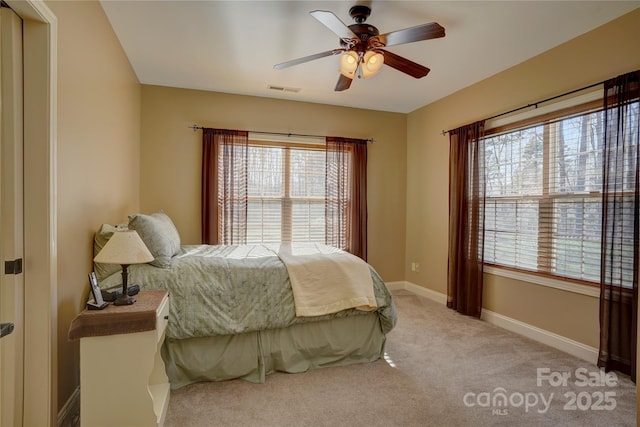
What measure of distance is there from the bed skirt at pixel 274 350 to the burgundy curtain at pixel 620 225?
168 centimetres

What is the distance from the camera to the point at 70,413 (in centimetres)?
173

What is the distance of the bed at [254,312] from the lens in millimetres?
2064

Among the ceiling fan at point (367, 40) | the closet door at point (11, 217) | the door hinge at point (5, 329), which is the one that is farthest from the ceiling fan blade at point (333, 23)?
the door hinge at point (5, 329)

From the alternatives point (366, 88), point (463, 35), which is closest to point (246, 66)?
point (366, 88)

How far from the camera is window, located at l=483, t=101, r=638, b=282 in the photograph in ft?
8.30

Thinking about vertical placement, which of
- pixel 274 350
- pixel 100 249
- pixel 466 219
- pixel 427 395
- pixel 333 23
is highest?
pixel 333 23

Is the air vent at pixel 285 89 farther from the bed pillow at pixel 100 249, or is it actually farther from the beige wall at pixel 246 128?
the bed pillow at pixel 100 249

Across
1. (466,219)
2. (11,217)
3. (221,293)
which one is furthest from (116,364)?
(466,219)

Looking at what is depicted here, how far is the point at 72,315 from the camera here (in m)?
1.79

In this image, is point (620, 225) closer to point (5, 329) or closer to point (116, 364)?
point (116, 364)

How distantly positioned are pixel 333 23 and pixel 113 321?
6.87ft

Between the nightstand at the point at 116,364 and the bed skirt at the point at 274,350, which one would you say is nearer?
the nightstand at the point at 116,364

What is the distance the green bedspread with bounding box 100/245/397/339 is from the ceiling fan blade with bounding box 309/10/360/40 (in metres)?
1.69

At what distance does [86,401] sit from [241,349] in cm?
90
